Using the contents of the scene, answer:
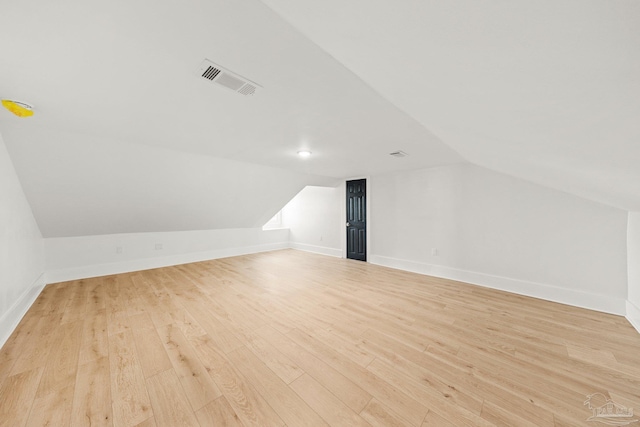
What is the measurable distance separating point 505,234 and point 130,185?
6.10 m

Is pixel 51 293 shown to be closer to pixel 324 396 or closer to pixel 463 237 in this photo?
pixel 324 396

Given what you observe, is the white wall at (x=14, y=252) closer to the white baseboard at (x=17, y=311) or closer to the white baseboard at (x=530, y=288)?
the white baseboard at (x=17, y=311)

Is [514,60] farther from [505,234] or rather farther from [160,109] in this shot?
[505,234]

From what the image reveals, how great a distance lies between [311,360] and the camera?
1852 mm

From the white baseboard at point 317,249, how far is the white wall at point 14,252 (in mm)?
5205

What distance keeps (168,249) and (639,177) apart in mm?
6786

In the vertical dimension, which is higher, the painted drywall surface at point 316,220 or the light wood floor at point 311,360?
the painted drywall surface at point 316,220

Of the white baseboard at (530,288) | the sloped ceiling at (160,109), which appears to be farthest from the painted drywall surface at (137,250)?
the white baseboard at (530,288)

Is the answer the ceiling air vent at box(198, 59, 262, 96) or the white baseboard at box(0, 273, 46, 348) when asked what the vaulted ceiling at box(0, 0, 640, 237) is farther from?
the white baseboard at box(0, 273, 46, 348)

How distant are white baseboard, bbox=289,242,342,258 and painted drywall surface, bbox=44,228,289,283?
1.05 meters

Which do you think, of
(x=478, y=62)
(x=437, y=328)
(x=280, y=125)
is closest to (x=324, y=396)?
(x=437, y=328)

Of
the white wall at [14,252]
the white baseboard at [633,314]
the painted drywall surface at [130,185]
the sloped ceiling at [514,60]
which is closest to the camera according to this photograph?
the sloped ceiling at [514,60]

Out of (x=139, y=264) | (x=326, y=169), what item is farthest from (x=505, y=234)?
(x=139, y=264)

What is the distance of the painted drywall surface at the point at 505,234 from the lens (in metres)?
2.85
